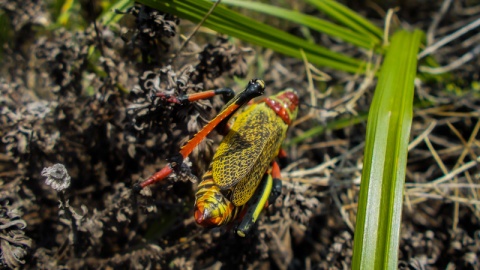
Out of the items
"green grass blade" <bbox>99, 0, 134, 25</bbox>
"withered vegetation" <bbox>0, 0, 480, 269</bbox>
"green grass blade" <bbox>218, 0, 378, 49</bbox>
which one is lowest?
"withered vegetation" <bbox>0, 0, 480, 269</bbox>

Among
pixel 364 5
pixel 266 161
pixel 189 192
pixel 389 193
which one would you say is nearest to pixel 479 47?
pixel 364 5

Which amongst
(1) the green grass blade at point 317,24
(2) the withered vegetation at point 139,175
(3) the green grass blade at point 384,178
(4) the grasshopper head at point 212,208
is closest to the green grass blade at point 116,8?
(2) the withered vegetation at point 139,175

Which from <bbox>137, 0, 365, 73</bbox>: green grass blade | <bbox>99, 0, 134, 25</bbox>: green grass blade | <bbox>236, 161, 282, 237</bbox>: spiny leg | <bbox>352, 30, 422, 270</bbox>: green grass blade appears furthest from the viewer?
<bbox>99, 0, 134, 25</bbox>: green grass blade

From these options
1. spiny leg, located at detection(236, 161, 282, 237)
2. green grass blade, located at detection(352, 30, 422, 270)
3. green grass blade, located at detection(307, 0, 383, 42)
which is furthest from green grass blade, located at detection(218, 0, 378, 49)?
spiny leg, located at detection(236, 161, 282, 237)

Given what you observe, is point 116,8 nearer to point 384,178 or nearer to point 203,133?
point 203,133

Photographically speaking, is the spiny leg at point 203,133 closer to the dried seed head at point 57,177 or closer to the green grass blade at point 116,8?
the dried seed head at point 57,177

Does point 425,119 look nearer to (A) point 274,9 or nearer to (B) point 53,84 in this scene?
(A) point 274,9

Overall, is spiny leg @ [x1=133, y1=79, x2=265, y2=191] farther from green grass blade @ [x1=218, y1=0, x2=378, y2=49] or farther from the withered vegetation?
green grass blade @ [x1=218, y1=0, x2=378, y2=49]
